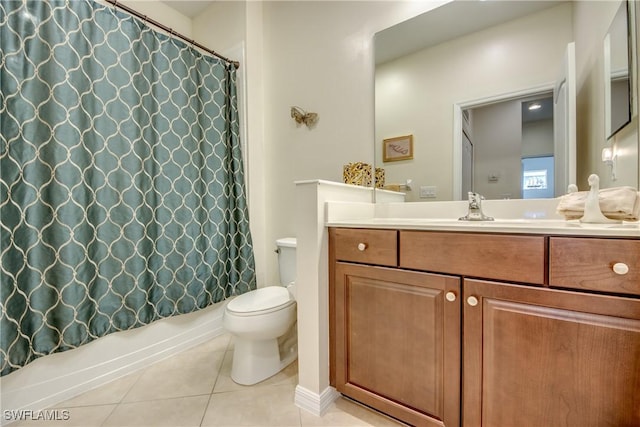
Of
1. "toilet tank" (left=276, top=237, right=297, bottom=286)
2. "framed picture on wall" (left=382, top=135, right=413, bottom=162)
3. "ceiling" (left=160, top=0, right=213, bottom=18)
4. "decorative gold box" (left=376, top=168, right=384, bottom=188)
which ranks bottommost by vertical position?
"toilet tank" (left=276, top=237, right=297, bottom=286)

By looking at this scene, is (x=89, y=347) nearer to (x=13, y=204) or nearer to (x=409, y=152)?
(x=13, y=204)

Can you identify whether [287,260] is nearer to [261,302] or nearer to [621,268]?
[261,302]

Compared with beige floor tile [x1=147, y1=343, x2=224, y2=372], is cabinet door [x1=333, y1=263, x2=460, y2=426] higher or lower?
higher

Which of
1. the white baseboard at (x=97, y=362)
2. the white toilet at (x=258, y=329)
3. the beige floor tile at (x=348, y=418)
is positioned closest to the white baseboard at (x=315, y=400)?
the beige floor tile at (x=348, y=418)

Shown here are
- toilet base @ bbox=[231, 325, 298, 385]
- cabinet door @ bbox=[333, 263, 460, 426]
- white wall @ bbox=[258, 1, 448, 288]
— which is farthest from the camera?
white wall @ bbox=[258, 1, 448, 288]

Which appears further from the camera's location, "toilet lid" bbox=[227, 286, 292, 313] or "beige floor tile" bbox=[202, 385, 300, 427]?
"toilet lid" bbox=[227, 286, 292, 313]

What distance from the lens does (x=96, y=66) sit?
4.74ft

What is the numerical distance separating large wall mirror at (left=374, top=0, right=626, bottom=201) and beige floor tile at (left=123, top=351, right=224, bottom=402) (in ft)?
5.02

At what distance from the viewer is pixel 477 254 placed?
895 millimetres

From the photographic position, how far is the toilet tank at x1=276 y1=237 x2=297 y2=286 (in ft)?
5.90

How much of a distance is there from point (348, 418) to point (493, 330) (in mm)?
763

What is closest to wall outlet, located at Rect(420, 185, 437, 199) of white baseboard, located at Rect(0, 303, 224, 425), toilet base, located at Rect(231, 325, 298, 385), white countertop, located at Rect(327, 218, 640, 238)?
white countertop, located at Rect(327, 218, 640, 238)

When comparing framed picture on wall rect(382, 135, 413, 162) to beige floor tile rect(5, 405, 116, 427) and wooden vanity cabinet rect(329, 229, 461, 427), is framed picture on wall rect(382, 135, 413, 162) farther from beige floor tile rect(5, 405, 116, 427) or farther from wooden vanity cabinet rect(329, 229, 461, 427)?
beige floor tile rect(5, 405, 116, 427)

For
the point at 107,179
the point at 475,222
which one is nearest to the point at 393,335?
the point at 475,222
